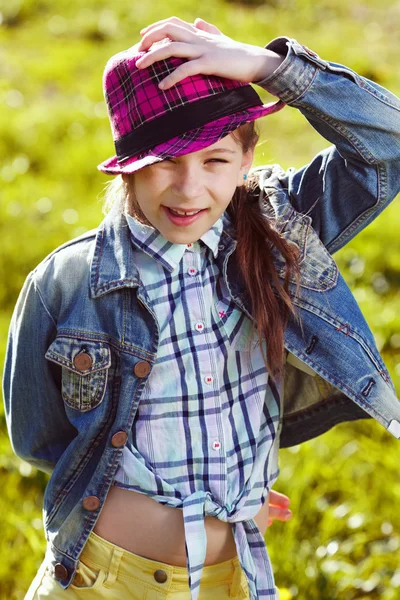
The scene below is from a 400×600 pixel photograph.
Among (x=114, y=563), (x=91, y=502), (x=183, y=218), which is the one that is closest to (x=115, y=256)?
(x=183, y=218)

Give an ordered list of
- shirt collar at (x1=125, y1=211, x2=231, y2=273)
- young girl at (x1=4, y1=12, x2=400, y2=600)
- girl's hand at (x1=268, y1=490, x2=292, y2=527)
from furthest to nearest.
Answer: girl's hand at (x1=268, y1=490, x2=292, y2=527)
shirt collar at (x1=125, y1=211, x2=231, y2=273)
young girl at (x1=4, y1=12, x2=400, y2=600)

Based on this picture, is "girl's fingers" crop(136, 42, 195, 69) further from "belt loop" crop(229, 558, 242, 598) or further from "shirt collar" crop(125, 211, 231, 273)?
"belt loop" crop(229, 558, 242, 598)

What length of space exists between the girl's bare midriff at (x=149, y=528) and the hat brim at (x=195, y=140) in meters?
0.75

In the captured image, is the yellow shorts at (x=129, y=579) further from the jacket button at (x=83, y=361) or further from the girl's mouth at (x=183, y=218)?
the girl's mouth at (x=183, y=218)

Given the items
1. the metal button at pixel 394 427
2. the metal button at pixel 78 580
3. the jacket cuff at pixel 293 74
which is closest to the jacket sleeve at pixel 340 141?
the jacket cuff at pixel 293 74

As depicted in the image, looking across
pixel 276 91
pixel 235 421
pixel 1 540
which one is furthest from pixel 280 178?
pixel 1 540

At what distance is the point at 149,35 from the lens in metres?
1.73

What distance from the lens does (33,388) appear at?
78.9 inches

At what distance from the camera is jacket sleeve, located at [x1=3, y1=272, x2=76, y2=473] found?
76.2 inches

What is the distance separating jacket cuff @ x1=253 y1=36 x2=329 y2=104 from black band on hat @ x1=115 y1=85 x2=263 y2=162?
5cm

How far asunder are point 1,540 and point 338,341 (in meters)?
1.50

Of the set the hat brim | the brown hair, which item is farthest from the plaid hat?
the brown hair

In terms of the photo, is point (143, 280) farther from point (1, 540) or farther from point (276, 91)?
point (1, 540)

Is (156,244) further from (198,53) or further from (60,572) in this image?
(60,572)
